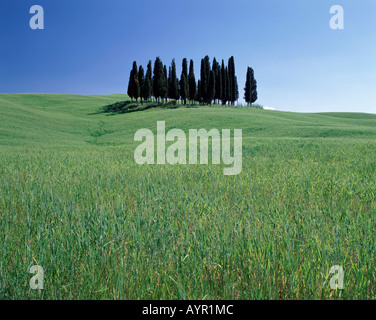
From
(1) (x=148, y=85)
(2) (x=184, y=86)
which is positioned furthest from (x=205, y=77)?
(1) (x=148, y=85)

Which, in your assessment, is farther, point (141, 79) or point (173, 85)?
point (141, 79)

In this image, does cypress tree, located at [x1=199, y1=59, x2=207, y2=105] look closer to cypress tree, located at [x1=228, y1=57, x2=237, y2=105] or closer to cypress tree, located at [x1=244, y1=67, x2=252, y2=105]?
cypress tree, located at [x1=228, y1=57, x2=237, y2=105]

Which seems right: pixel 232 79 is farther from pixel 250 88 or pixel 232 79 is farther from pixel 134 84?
pixel 134 84

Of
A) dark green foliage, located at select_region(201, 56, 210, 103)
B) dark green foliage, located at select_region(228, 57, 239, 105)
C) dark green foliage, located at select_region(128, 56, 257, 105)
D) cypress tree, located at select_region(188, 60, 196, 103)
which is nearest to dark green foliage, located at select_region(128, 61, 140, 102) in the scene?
dark green foliage, located at select_region(128, 56, 257, 105)

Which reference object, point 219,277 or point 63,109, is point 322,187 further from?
point 63,109

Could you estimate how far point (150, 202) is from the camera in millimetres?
3244

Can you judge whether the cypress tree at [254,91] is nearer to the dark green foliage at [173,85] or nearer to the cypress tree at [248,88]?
the cypress tree at [248,88]

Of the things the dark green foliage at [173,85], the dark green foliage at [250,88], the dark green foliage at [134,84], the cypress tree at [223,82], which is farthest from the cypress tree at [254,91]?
the dark green foliage at [134,84]

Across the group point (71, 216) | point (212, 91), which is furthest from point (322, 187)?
point (212, 91)

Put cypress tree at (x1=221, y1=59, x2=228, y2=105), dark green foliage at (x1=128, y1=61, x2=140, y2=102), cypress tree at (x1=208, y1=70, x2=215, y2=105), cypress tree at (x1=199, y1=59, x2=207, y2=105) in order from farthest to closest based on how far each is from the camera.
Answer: dark green foliage at (x1=128, y1=61, x2=140, y2=102) → cypress tree at (x1=221, y1=59, x2=228, y2=105) → cypress tree at (x1=199, y1=59, x2=207, y2=105) → cypress tree at (x1=208, y1=70, x2=215, y2=105)

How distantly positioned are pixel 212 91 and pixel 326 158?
4775 cm

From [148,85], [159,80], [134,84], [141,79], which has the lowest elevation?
[148,85]

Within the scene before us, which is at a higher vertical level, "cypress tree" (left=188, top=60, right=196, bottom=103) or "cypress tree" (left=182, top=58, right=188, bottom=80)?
"cypress tree" (left=182, top=58, right=188, bottom=80)

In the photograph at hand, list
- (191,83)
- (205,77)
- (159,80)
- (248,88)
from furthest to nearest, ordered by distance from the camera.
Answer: (248,88)
(191,83)
(159,80)
(205,77)
